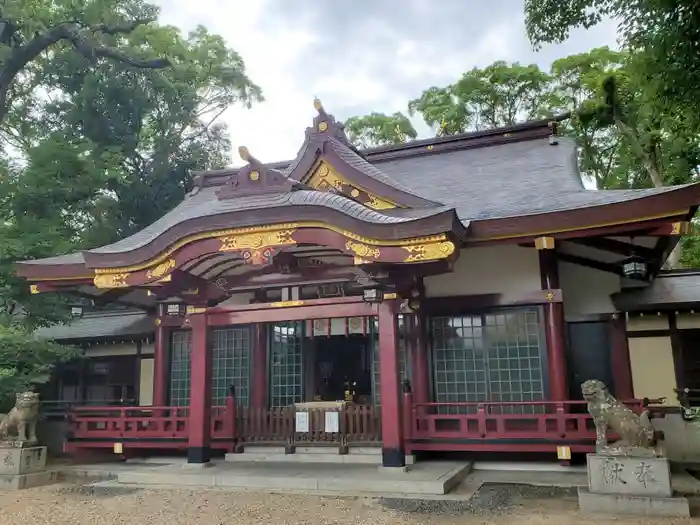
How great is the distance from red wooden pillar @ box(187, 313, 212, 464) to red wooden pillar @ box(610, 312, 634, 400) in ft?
23.2

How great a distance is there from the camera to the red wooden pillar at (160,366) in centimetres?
1188

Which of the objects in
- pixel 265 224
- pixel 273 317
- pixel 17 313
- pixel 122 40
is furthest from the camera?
pixel 122 40

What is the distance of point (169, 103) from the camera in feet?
72.0

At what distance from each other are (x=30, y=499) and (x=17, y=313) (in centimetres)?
626

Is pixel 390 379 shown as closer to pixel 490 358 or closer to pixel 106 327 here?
pixel 490 358

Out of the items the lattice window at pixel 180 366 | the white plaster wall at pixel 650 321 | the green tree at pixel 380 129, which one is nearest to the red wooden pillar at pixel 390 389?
the white plaster wall at pixel 650 321

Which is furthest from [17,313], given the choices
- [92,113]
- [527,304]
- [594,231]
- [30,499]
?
[594,231]

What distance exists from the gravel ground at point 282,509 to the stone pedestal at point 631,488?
20cm

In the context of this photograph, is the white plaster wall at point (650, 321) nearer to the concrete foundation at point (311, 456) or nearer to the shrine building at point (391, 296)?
the shrine building at point (391, 296)

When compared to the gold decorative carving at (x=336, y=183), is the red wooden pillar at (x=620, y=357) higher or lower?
lower

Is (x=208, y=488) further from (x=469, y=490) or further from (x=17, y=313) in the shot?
(x=17, y=313)

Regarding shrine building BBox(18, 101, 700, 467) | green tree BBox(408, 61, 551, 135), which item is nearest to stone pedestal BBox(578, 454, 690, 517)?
shrine building BBox(18, 101, 700, 467)

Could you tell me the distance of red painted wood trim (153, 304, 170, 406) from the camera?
468 inches

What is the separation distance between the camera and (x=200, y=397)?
9.13 metres
